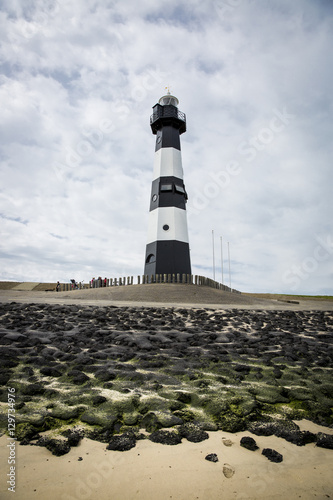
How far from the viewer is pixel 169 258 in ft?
80.9

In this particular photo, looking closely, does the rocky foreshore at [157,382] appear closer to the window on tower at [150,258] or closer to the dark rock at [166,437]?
the dark rock at [166,437]

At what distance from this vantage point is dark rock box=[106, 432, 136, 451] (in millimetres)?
2588

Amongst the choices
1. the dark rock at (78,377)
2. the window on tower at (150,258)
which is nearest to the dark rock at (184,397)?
the dark rock at (78,377)

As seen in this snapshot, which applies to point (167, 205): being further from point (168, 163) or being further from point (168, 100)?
point (168, 100)

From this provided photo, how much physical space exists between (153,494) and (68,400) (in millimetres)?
1916

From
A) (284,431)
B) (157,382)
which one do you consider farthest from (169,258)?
(284,431)

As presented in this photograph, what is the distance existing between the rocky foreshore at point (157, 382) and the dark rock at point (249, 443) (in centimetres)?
28

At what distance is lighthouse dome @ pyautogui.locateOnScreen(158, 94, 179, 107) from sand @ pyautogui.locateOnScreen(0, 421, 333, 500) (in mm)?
33576

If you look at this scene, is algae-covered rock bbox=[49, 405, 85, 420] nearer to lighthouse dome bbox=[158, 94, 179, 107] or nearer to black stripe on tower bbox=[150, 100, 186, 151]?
black stripe on tower bbox=[150, 100, 186, 151]

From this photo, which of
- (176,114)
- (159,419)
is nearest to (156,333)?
(159,419)

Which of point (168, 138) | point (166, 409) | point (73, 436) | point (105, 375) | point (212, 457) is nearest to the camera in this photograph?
point (212, 457)

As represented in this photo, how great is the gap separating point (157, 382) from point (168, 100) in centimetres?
3282

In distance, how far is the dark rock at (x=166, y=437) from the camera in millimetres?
2693

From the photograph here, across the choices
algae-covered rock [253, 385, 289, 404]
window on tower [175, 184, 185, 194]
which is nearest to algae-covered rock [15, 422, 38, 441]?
algae-covered rock [253, 385, 289, 404]
